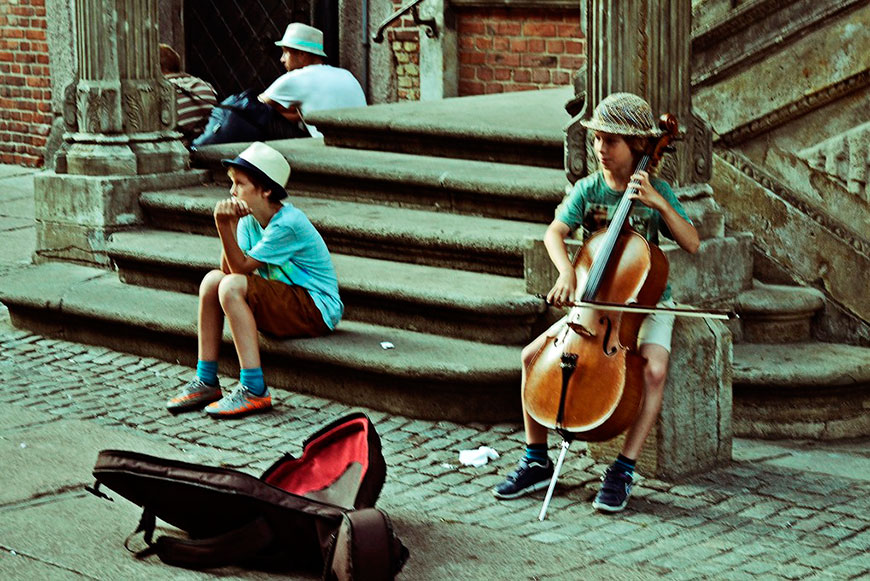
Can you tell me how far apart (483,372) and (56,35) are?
8.02 m

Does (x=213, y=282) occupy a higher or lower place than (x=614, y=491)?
higher

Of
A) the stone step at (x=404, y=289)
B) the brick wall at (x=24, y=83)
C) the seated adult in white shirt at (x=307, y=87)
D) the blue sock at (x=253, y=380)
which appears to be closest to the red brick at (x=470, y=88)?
the seated adult in white shirt at (x=307, y=87)

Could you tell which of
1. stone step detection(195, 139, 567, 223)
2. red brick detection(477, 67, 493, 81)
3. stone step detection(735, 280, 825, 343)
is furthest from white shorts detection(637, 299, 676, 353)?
red brick detection(477, 67, 493, 81)

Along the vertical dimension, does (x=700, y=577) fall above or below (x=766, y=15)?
below

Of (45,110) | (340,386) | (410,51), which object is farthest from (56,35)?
(340,386)

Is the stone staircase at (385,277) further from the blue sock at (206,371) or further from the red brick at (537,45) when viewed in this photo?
the red brick at (537,45)

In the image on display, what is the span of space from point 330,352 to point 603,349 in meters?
1.68

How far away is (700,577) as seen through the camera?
4234mm

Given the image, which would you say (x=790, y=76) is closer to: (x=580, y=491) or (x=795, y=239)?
(x=795, y=239)

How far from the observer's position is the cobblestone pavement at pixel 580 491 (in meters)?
4.42

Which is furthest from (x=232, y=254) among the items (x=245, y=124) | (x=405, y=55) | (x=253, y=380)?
(x=405, y=55)

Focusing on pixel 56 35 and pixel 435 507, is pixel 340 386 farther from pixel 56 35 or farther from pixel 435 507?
pixel 56 35

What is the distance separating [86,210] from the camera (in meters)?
7.73

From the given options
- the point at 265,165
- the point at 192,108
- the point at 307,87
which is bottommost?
the point at 265,165
